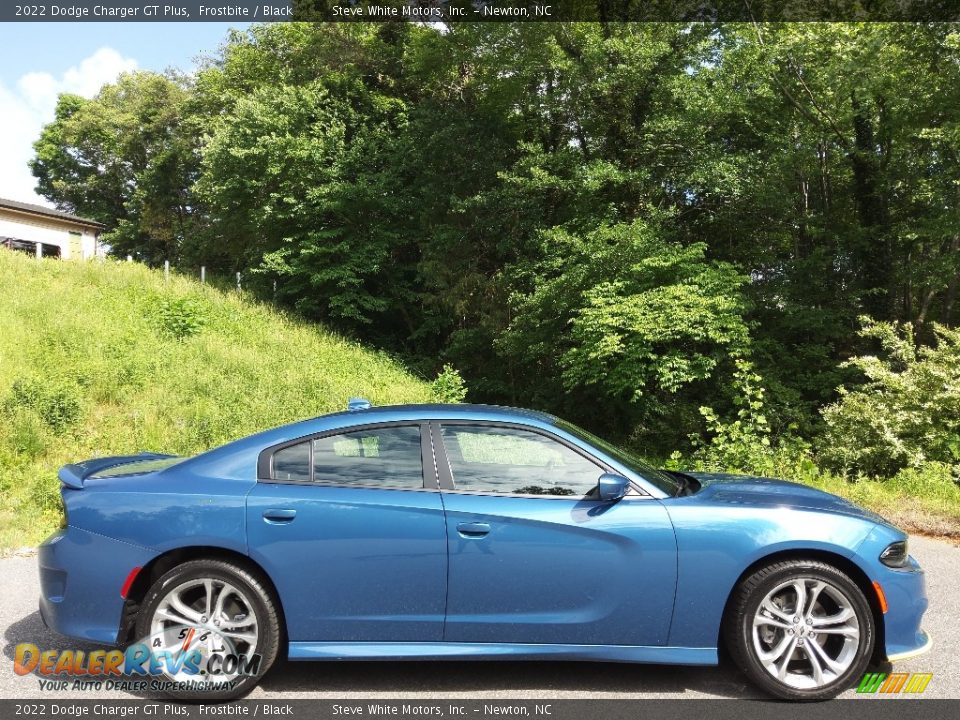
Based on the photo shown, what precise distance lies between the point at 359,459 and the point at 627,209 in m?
18.9

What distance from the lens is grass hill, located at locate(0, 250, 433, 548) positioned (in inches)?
444

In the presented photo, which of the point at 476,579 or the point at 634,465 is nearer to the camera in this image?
the point at 476,579

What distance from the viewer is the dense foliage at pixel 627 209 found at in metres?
18.1

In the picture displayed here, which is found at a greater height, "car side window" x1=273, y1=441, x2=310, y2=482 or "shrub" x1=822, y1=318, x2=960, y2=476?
"car side window" x1=273, y1=441, x2=310, y2=482

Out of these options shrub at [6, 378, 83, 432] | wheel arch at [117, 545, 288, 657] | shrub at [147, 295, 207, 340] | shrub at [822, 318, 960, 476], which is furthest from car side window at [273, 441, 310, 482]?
shrub at [147, 295, 207, 340]

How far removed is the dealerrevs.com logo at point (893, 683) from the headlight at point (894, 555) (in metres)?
0.60

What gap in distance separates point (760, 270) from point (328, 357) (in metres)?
13.0

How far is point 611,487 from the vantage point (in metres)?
3.70

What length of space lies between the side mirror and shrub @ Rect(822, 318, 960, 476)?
793 cm

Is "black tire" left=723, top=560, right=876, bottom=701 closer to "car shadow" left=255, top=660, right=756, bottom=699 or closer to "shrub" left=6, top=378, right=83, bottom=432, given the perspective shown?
"car shadow" left=255, top=660, right=756, bottom=699

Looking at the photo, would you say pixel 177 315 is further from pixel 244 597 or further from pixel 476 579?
pixel 476 579

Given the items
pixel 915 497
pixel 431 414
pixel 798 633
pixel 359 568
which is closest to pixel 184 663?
pixel 359 568

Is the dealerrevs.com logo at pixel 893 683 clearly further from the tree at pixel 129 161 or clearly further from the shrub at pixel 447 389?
the tree at pixel 129 161

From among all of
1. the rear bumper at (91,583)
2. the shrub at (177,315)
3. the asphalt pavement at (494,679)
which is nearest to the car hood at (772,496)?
the asphalt pavement at (494,679)
